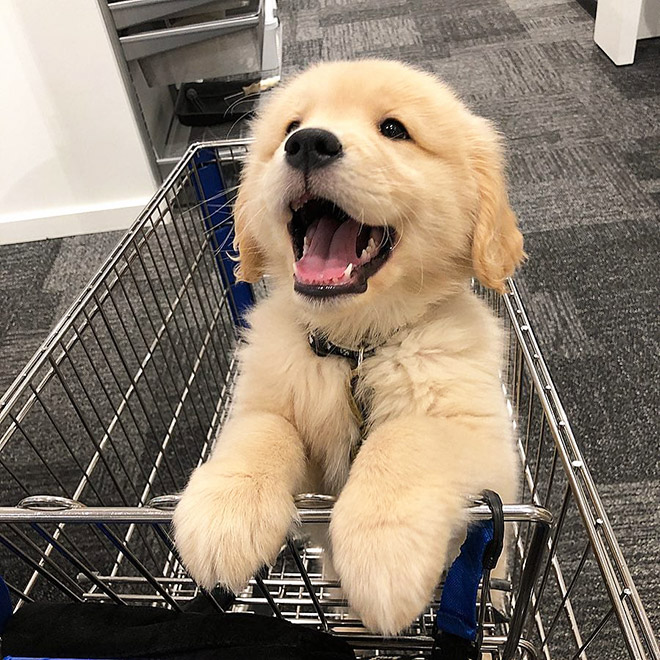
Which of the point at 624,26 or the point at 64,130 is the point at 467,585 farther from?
the point at 624,26

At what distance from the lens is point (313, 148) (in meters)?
0.75

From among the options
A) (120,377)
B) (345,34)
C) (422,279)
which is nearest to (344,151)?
(422,279)

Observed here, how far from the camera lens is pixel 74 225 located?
8.34ft

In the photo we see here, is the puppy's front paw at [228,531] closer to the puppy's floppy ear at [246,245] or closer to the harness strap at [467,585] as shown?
the harness strap at [467,585]

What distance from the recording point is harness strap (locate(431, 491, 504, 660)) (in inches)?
22.2

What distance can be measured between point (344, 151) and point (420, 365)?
300mm

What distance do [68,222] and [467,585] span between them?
7.85 ft

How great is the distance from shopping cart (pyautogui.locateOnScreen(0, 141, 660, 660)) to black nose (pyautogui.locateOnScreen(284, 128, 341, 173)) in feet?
1.20

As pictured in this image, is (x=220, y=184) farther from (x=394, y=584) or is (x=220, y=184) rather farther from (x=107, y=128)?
(x=107, y=128)

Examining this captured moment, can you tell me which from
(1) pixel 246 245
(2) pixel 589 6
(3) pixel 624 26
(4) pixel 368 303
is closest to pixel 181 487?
(1) pixel 246 245

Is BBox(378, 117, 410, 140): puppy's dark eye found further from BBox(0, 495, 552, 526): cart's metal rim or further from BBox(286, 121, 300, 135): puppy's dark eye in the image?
BBox(0, 495, 552, 526): cart's metal rim

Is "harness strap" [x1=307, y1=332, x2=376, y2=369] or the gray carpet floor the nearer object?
"harness strap" [x1=307, y1=332, x2=376, y2=369]

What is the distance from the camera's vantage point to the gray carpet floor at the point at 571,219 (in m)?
1.47

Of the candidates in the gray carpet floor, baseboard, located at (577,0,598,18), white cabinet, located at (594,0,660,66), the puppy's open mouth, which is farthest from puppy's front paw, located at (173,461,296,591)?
baseboard, located at (577,0,598,18)
